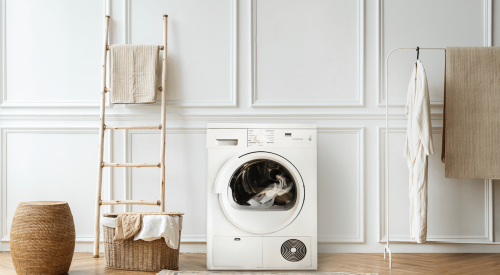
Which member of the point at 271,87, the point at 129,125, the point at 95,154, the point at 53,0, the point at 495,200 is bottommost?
the point at 495,200

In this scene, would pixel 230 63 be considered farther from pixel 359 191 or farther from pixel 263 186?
pixel 359 191

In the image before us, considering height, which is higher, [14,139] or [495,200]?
[14,139]

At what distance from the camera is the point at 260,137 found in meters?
2.15

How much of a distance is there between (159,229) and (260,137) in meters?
0.77

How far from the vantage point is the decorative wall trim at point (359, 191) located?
252cm

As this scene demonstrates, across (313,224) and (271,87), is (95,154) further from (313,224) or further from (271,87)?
(313,224)

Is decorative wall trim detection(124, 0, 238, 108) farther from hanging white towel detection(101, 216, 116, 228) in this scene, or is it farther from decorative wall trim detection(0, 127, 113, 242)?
hanging white towel detection(101, 216, 116, 228)

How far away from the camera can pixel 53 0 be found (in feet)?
8.64

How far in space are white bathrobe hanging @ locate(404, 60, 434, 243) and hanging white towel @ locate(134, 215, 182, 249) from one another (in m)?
1.44

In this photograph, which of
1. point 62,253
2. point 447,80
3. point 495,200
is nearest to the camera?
point 62,253

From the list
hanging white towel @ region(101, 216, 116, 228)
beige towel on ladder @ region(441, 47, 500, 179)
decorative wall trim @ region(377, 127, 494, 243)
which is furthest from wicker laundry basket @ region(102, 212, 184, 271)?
beige towel on ladder @ region(441, 47, 500, 179)

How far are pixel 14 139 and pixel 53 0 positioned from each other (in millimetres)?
1031

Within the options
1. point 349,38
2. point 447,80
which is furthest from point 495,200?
point 349,38

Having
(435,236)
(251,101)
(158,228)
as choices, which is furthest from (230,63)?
(435,236)
